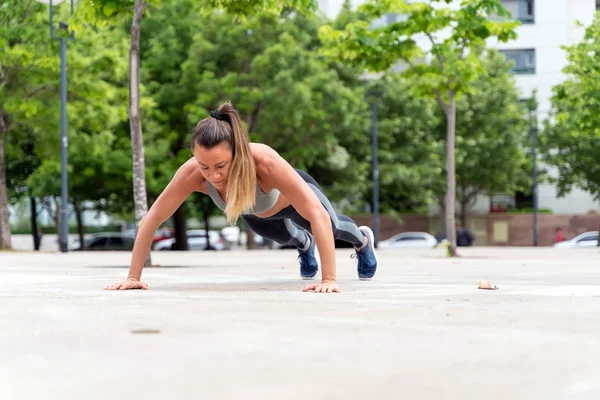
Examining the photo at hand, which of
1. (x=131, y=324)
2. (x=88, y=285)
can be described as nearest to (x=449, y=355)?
(x=131, y=324)

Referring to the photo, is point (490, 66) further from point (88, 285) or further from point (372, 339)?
point (372, 339)

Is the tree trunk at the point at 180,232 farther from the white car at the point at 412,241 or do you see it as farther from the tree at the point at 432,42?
the tree at the point at 432,42

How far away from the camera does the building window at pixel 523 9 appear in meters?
51.6

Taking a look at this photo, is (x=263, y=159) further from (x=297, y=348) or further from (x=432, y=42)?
(x=432, y=42)

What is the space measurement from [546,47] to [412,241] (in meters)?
13.8

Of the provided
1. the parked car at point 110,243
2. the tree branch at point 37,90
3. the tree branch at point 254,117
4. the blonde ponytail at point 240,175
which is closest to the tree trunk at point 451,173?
the tree branch at point 37,90

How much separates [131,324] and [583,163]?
4369 centimetres

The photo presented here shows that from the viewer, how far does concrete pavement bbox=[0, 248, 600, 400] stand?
325 centimetres

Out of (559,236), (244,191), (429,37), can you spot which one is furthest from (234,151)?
(559,236)

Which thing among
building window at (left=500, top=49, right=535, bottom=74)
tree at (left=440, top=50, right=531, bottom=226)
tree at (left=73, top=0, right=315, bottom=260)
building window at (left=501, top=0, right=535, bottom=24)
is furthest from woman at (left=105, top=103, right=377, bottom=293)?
building window at (left=501, top=0, right=535, bottom=24)

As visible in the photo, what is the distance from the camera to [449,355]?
3.89m

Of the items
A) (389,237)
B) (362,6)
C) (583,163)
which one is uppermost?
(362,6)

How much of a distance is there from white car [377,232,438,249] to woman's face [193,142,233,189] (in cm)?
3876

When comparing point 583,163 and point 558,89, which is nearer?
point 558,89
